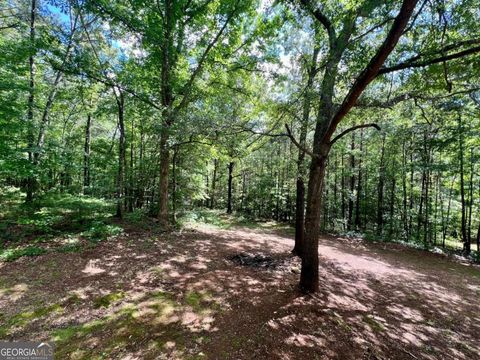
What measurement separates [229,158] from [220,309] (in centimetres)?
644

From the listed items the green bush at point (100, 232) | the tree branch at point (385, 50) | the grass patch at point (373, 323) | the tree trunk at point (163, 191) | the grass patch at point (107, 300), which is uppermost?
the tree branch at point (385, 50)

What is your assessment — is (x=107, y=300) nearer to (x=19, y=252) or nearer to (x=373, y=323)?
(x=19, y=252)

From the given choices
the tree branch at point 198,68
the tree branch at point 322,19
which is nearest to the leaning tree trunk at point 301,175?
the tree branch at point 322,19

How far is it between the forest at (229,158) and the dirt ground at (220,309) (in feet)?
0.10

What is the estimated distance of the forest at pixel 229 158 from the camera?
3189mm

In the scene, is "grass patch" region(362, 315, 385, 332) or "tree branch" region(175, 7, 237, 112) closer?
"grass patch" region(362, 315, 385, 332)

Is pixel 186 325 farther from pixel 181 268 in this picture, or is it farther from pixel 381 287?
pixel 381 287

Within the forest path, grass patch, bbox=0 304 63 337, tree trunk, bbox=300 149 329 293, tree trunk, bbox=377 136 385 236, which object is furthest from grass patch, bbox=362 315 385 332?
tree trunk, bbox=377 136 385 236

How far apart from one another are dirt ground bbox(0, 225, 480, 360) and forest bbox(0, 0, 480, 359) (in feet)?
0.10

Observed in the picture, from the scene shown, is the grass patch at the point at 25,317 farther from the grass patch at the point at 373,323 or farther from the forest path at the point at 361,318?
the grass patch at the point at 373,323

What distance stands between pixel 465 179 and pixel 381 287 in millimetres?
13156

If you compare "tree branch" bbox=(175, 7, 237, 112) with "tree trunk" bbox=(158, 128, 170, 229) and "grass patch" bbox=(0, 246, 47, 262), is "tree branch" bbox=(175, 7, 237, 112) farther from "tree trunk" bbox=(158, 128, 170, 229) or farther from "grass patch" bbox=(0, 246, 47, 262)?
"grass patch" bbox=(0, 246, 47, 262)

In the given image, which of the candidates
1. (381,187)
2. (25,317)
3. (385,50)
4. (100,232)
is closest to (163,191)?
(100,232)

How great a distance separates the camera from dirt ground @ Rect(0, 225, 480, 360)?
113 inches
